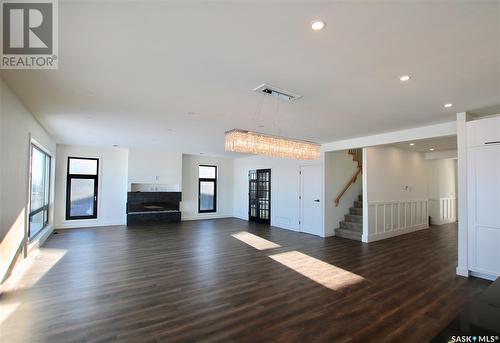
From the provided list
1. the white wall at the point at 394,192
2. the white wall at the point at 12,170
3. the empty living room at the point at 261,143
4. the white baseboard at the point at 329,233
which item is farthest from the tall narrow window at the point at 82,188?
the white wall at the point at 394,192

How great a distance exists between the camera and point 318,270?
4367 millimetres

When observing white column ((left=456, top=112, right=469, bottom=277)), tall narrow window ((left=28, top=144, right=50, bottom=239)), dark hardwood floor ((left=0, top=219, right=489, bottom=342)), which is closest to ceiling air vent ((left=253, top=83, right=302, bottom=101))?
dark hardwood floor ((left=0, top=219, right=489, bottom=342))

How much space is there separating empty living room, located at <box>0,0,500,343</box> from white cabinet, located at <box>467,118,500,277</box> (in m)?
0.02

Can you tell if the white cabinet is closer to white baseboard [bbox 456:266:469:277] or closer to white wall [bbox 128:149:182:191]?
white baseboard [bbox 456:266:469:277]

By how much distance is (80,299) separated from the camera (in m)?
3.19

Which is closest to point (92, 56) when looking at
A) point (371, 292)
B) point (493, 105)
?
point (371, 292)

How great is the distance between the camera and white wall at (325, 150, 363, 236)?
24.5ft

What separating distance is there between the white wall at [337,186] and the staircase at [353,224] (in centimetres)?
13

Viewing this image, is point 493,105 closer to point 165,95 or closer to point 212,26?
point 212,26

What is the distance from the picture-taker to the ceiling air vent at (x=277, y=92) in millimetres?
3201

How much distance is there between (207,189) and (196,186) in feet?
1.78

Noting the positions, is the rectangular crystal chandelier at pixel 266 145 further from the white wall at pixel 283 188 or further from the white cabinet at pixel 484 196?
the white wall at pixel 283 188

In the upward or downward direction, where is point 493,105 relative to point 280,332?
upward

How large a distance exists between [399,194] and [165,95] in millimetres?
7237
